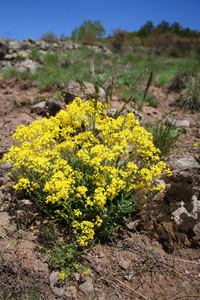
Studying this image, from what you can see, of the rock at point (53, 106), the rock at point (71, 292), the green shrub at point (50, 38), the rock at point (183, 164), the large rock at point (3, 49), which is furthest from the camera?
the green shrub at point (50, 38)

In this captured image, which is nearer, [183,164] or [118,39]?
[183,164]

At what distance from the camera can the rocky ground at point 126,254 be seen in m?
2.12

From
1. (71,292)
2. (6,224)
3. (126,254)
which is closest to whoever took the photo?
(71,292)

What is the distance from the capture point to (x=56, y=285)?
2139 millimetres

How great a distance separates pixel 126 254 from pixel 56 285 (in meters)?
0.92

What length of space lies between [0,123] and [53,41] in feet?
66.9

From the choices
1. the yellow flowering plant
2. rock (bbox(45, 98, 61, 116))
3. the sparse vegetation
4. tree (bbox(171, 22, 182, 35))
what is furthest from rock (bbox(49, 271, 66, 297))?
tree (bbox(171, 22, 182, 35))

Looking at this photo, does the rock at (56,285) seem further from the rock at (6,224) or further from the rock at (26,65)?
the rock at (26,65)

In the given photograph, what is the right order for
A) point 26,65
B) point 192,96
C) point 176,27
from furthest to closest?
point 176,27 → point 26,65 → point 192,96

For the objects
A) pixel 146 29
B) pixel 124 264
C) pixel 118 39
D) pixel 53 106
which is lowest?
pixel 124 264

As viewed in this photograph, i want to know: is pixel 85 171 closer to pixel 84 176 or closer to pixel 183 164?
pixel 84 176

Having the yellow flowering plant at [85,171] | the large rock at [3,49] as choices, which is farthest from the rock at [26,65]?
the yellow flowering plant at [85,171]

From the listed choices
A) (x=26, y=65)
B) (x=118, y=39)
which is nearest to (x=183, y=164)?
(x=26, y=65)

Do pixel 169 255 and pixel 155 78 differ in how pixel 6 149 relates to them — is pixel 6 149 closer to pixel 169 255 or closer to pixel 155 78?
pixel 169 255
